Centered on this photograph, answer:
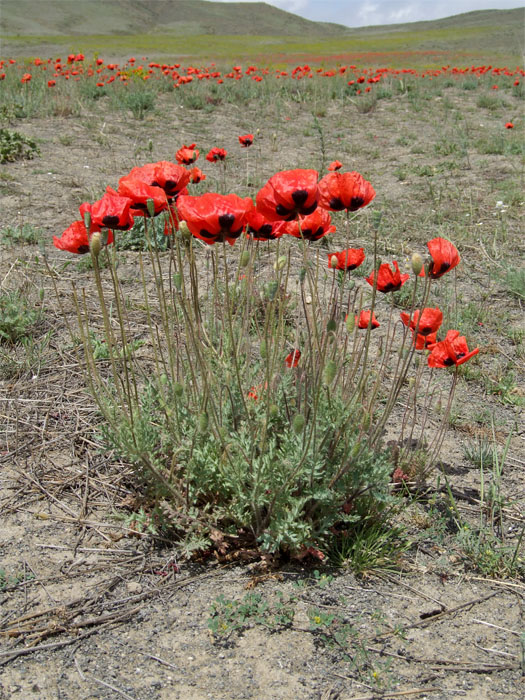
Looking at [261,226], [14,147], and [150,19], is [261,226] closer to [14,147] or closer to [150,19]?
[14,147]

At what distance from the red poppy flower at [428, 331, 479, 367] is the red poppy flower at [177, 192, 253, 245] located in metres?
1.08

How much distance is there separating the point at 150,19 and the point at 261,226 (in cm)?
11003

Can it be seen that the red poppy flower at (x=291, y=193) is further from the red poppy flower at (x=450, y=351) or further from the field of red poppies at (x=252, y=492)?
the red poppy flower at (x=450, y=351)

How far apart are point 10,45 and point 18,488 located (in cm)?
5367

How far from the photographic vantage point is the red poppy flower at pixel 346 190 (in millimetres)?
1690

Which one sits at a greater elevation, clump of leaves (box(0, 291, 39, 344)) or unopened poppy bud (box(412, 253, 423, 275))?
unopened poppy bud (box(412, 253, 423, 275))

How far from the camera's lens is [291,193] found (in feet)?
5.08

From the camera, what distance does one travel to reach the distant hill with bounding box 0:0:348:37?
76375 millimetres

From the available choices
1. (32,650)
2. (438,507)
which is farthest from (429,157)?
(32,650)

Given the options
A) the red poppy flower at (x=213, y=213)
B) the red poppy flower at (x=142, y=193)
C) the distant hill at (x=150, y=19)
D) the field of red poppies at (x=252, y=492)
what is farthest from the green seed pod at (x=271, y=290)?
the distant hill at (x=150, y=19)

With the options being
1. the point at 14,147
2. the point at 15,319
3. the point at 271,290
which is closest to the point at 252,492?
the point at 271,290

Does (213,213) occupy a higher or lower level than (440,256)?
higher

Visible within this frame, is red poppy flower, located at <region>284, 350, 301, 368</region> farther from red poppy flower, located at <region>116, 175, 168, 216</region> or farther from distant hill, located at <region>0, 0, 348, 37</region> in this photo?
distant hill, located at <region>0, 0, 348, 37</region>

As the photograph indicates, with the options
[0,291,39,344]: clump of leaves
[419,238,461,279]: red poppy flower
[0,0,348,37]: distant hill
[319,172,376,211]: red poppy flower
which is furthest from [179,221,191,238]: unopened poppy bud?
[0,0,348,37]: distant hill
